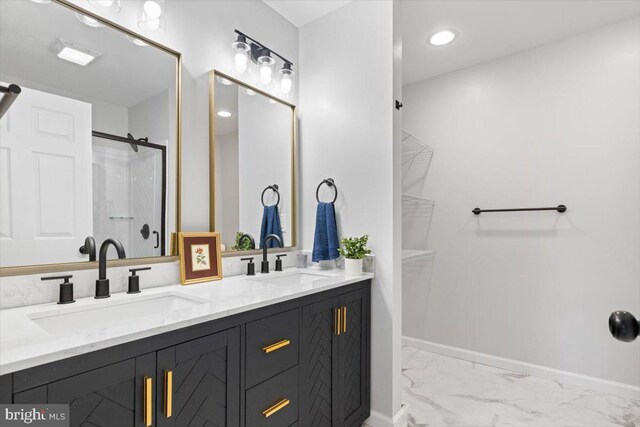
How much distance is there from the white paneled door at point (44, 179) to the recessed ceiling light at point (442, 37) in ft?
7.39

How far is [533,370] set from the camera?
254cm

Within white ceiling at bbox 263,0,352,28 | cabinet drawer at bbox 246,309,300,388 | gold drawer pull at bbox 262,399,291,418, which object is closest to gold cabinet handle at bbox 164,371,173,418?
cabinet drawer at bbox 246,309,300,388

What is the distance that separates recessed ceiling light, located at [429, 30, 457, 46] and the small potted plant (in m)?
1.63

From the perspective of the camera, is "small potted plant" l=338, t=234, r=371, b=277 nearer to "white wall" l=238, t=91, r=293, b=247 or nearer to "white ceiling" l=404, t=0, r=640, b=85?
"white wall" l=238, t=91, r=293, b=247

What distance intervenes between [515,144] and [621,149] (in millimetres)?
638

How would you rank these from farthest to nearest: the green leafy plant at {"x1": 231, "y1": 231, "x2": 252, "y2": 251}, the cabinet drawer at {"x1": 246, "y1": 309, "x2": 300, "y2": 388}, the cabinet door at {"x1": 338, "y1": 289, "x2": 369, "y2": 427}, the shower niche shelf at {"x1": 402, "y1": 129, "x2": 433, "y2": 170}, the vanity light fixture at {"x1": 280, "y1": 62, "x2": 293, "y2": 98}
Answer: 1. the shower niche shelf at {"x1": 402, "y1": 129, "x2": 433, "y2": 170}
2. the vanity light fixture at {"x1": 280, "y1": 62, "x2": 293, "y2": 98}
3. the green leafy plant at {"x1": 231, "y1": 231, "x2": 252, "y2": 251}
4. the cabinet door at {"x1": 338, "y1": 289, "x2": 369, "y2": 427}
5. the cabinet drawer at {"x1": 246, "y1": 309, "x2": 300, "y2": 388}

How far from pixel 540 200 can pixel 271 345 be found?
2341mm

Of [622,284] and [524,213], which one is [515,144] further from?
[622,284]

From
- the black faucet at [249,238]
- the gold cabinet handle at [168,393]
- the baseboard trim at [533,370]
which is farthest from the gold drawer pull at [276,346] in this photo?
Answer: the baseboard trim at [533,370]

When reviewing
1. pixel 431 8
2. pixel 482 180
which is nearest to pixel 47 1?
pixel 431 8

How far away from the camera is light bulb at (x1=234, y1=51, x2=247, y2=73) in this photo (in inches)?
75.5

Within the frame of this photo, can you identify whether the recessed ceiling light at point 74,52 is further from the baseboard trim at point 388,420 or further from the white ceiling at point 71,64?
the baseboard trim at point 388,420

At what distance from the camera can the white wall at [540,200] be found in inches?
88.8

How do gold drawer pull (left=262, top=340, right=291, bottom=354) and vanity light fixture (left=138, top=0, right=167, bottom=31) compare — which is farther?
vanity light fixture (left=138, top=0, right=167, bottom=31)
